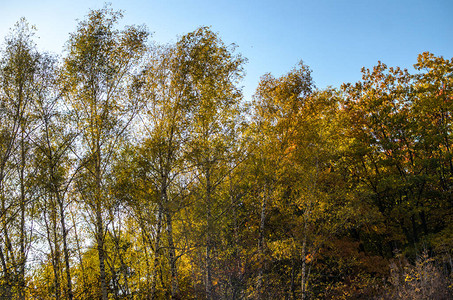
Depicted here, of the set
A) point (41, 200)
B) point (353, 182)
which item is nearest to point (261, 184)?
point (353, 182)

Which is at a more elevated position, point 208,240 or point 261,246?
point 208,240

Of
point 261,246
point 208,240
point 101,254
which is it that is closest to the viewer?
point 101,254

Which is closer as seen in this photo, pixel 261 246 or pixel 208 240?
pixel 208 240

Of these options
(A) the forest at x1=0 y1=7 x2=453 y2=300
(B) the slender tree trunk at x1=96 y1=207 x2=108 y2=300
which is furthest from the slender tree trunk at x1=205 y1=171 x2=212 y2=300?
(B) the slender tree trunk at x1=96 y1=207 x2=108 y2=300

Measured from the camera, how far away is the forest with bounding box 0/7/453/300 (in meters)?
10.3

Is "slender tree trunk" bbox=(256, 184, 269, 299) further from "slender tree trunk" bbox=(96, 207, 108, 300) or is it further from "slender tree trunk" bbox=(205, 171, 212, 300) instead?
"slender tree trunk" bbox=(96, 207, 108, 300)

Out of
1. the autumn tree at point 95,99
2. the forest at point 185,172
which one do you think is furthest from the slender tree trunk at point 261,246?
the autumn tree at point 95,99

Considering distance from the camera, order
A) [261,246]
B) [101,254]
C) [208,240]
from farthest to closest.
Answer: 1. [261,246]
2. [208,240]
3. [101,254]

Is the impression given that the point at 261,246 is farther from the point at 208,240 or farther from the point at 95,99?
the point at 95,99

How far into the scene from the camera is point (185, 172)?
1086 cm

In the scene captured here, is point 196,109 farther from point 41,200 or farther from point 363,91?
point 363,91

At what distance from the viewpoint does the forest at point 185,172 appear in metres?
10.3

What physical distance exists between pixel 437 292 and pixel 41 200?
1408cm

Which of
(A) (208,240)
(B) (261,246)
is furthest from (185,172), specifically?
(B) (261,246)
